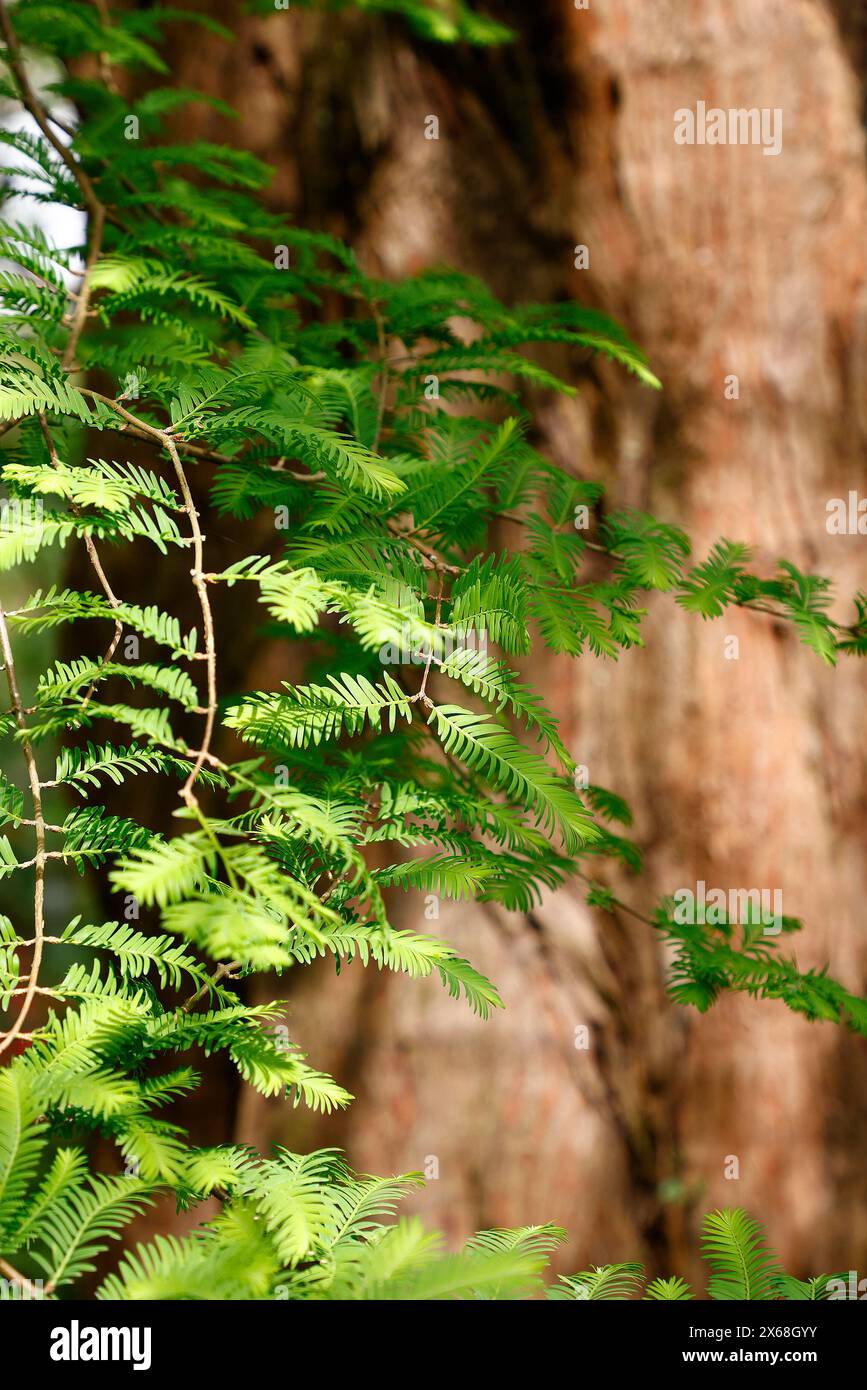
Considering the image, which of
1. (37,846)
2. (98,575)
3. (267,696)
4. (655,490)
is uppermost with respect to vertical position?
(655,490)

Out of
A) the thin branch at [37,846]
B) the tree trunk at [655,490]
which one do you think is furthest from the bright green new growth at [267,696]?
the tree trunk at [655,490]

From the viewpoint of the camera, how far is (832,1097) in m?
2.51

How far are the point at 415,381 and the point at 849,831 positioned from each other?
1.93 metres

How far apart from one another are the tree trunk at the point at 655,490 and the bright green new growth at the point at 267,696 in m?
1.05

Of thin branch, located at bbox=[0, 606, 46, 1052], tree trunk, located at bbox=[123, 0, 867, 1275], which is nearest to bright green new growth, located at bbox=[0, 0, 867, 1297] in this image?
thin branch, located at bbox=[0, 606, 46, 1052]

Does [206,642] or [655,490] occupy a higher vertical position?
[655,490]

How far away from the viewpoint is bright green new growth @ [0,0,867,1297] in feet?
2.27

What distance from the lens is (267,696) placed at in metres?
0.84

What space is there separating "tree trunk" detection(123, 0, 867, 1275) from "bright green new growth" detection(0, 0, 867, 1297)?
1.05 metres

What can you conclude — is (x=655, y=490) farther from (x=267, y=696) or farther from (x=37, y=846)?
(x=37, y=846)

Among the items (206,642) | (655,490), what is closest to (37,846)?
(206,642)

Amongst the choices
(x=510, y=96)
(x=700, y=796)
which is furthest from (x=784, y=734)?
(x=510, y=96)

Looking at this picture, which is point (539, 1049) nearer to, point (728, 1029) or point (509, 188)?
point (728, 1029)

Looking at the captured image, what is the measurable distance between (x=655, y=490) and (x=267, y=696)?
1.95m
